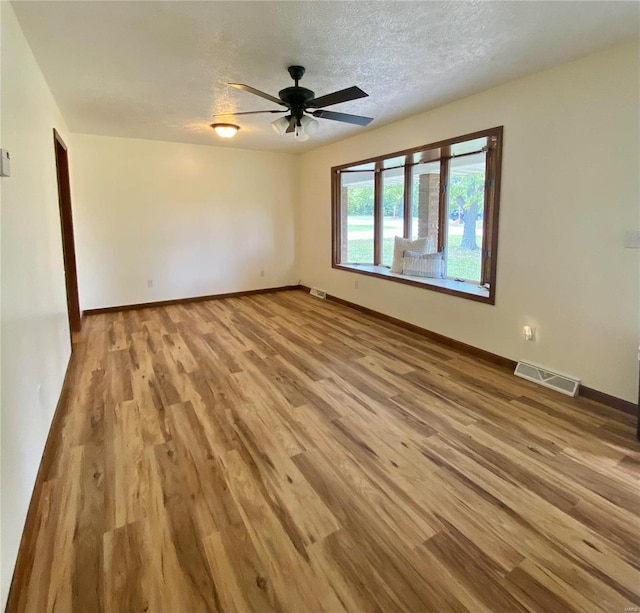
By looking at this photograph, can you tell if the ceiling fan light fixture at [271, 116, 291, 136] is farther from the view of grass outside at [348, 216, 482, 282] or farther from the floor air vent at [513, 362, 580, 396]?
Result: the floor air vent at [513, 362, 580, 396]

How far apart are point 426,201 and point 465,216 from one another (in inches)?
27.3

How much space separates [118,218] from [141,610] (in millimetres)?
5113

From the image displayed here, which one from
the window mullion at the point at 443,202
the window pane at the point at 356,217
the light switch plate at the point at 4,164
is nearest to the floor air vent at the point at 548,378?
the window mullion at the point at 443,202

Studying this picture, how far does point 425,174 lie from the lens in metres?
4.81

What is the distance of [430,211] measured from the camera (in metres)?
4.81

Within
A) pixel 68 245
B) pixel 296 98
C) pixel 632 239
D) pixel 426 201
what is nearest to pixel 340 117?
pixel 296 98

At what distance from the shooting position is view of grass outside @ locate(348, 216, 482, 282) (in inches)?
169

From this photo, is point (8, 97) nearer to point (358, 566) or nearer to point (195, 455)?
point (195, 455)

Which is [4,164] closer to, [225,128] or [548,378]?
[225,128]

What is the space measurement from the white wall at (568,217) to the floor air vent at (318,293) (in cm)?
270

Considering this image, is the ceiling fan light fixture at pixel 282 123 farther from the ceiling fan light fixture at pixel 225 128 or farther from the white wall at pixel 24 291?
the white wall at pixel 24 291

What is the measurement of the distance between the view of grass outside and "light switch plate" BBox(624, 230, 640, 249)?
1583 millimetres

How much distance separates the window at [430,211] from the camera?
12.4ft

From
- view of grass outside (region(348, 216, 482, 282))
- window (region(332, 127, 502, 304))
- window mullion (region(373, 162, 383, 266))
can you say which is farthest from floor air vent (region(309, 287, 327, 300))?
window mullion (region(373, 162, 383, 266))
